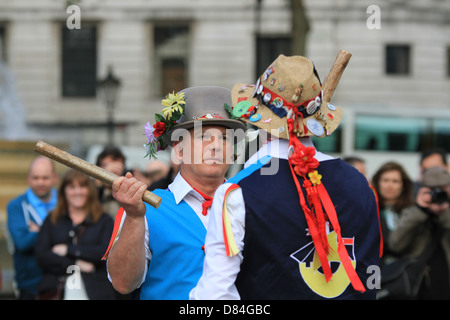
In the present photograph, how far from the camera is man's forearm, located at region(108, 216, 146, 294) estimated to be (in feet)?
8.76

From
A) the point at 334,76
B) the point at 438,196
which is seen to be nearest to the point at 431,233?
the point at 438,196

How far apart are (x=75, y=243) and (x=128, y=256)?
8.73ft

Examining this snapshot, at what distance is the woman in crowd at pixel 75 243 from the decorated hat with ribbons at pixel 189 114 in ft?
6.61

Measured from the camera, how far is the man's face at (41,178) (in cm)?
609

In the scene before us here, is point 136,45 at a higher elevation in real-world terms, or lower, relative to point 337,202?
higher

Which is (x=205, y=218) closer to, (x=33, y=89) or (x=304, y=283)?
(x=304, y=283)

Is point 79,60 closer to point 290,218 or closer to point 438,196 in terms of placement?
point 438,196

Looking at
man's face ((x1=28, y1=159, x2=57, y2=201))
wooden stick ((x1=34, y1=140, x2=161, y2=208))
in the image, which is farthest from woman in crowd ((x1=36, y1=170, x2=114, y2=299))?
wooden stick ((x1=34, y1=140, x2=161, y2=208))

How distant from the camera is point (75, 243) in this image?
5230 millimetres

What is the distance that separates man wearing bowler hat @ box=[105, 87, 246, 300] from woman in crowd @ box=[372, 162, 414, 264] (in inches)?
137

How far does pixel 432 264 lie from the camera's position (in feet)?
18.2

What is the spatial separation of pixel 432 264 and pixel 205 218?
3.12m

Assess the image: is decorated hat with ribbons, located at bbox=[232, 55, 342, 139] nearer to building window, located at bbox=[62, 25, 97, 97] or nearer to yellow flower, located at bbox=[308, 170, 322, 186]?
yellow flower, located at bbox=[308, 170, 322, 186]
